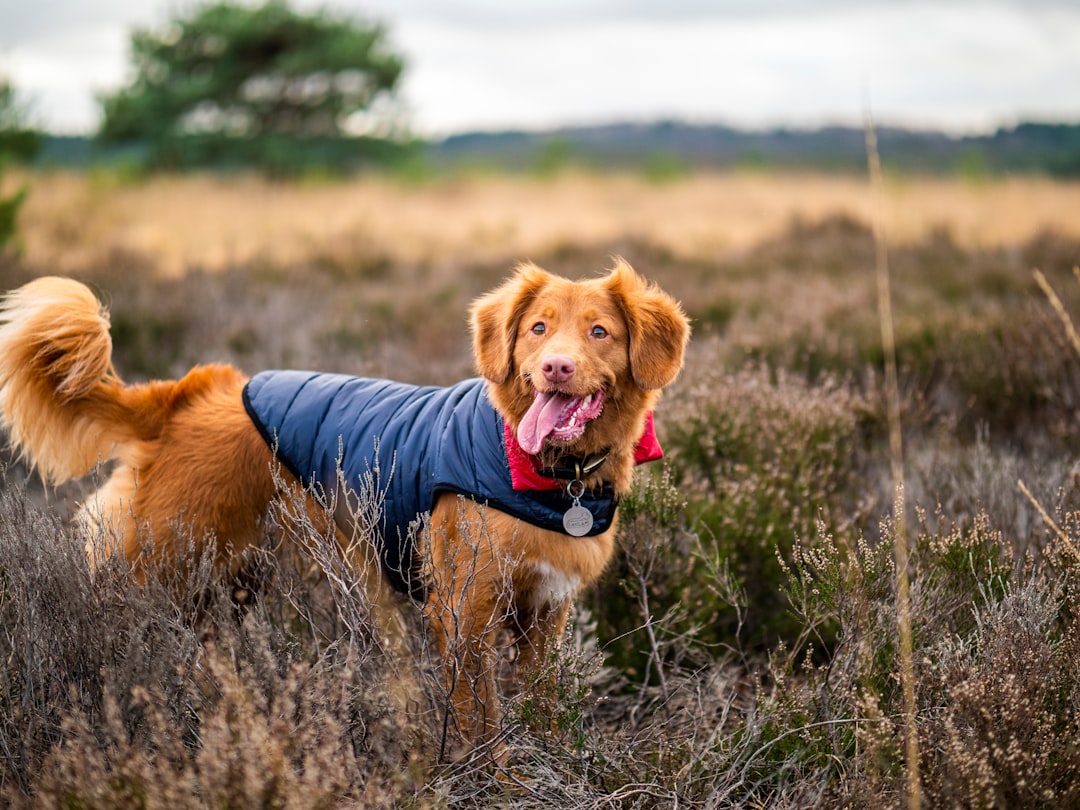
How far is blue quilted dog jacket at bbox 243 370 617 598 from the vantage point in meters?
2.69

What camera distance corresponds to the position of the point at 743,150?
42.0 meters

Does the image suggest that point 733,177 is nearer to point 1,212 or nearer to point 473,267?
point 473,267

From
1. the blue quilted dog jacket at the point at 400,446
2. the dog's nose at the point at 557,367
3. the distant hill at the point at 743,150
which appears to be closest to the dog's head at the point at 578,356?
the dog's nose at the point at 557,367

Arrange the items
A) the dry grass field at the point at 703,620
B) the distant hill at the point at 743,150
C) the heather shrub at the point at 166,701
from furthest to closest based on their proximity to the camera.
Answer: the distant hill at the point at 743,150 → the dry grass field at the point at 703,620 → the heather shrub at the point at 166,701

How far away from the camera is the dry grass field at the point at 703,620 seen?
2.07 metres

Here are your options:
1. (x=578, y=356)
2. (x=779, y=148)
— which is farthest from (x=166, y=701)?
(x=779, y=148)

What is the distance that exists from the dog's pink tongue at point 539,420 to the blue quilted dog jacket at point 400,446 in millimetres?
121

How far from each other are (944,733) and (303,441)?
2242mm

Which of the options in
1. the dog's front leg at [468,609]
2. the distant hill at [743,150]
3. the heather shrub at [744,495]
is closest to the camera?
the dog's front leg at [468,609]

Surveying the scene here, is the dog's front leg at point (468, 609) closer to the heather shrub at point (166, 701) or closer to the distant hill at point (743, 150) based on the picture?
the heather shrub at point (166, 701)

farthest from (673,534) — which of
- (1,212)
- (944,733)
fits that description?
(1,212)

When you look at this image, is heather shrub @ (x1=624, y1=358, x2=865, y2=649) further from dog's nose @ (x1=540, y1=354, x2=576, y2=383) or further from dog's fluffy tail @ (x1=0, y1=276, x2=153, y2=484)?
dog's fluffy tail @ (x1=0, y1=276, x2=153, y2=484)

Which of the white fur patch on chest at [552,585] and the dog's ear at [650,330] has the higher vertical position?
the dog's ear at [650,330]

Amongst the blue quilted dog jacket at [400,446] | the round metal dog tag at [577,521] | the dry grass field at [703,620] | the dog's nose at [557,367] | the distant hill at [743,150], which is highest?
the distant hill at [743,150]
